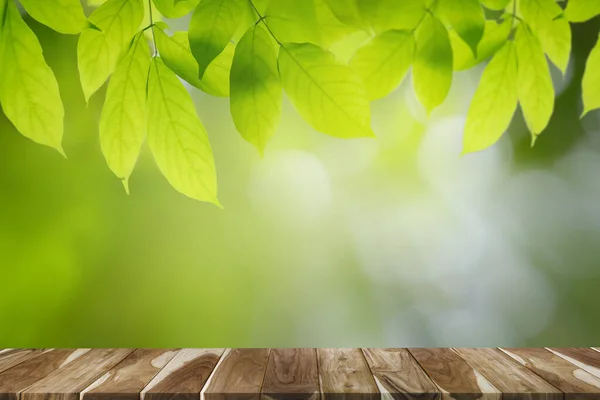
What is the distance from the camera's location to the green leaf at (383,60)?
1.05m

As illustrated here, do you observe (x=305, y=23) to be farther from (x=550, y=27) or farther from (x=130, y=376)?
(x=130, y=376)

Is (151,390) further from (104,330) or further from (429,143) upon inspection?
(429,143)

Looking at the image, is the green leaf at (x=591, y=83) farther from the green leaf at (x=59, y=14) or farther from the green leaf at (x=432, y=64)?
the green leaf at (x=59, y=14)

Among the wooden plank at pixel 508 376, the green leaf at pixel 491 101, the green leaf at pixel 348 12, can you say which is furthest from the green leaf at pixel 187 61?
the wooden plank at pixel 508 376

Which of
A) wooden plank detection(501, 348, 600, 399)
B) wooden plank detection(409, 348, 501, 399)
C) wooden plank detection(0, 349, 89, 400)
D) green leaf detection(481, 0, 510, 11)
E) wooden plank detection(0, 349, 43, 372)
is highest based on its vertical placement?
green leaf detection(481, 0, 510, 11)

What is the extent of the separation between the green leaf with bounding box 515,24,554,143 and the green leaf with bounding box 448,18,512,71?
0.03m

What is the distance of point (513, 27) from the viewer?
107 centimetres

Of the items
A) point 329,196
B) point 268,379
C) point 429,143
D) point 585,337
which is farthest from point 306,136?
point 585,337

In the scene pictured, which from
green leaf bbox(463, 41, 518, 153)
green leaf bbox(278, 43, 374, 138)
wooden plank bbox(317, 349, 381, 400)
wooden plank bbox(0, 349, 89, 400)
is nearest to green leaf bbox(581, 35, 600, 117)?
green leaf bbox(463, 41, 518, 153)

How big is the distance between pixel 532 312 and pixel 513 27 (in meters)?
0.59

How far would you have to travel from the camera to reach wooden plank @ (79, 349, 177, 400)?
2.59 feet

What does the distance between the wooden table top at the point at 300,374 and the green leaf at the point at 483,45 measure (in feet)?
1.94

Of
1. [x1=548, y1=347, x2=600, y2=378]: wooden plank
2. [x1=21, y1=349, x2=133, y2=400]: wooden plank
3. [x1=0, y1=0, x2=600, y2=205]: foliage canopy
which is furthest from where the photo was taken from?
[x1=0, y1=0, x2=600, y2=205]: foliage canopy

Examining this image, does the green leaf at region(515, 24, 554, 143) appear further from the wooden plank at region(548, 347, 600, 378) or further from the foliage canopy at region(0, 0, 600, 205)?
the wooden plank at region(548, 347, 600, 378)
